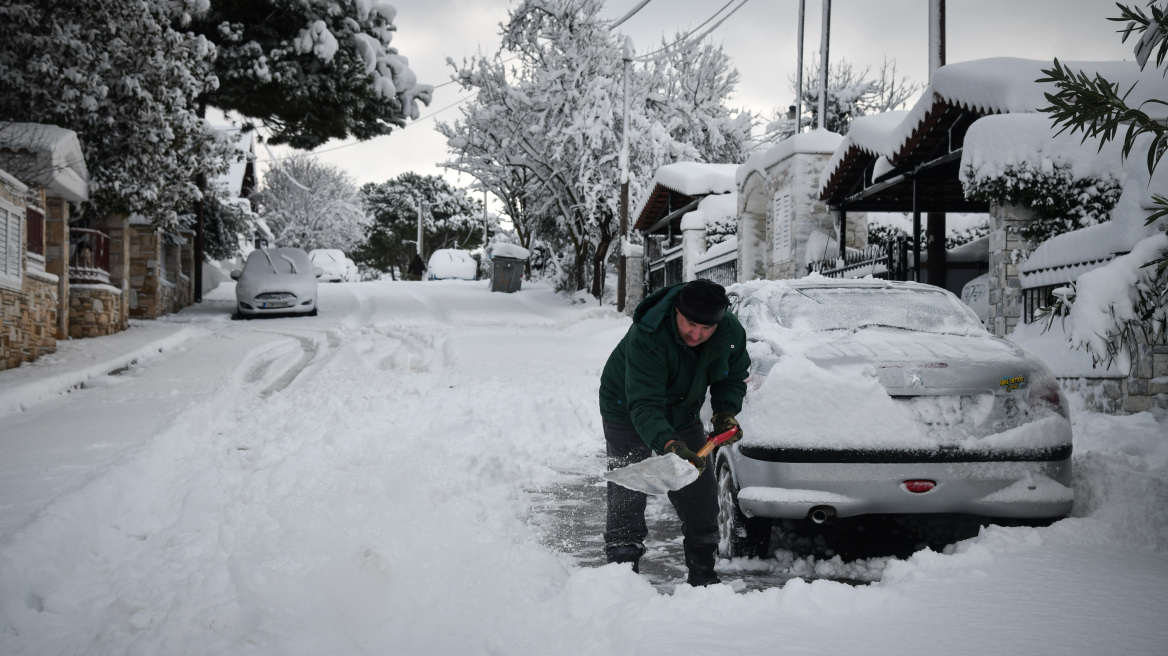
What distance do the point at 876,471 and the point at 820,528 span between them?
1236 mm

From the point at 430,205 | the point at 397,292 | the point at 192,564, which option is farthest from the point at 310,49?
the point at 430,205

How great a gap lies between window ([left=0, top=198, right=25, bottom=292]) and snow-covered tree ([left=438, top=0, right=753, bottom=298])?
16.3 m

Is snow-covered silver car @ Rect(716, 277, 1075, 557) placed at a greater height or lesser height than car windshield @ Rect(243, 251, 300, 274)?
lesser

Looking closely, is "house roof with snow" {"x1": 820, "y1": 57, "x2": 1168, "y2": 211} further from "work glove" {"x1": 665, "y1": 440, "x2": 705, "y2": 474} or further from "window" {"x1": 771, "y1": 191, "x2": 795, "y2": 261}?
"work glove" {"x1": 665, "y1": 440, "x2": 705, "y2": 474}

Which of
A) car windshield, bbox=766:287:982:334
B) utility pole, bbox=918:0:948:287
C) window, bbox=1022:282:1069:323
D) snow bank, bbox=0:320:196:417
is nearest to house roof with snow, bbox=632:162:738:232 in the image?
utility pole, bbox=918:0:948:287

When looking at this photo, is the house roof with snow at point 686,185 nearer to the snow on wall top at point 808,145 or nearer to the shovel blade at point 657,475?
the snow on wall top at point 808,145

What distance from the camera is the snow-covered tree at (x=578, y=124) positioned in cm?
2538

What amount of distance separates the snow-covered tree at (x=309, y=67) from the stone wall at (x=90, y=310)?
687 centimetres

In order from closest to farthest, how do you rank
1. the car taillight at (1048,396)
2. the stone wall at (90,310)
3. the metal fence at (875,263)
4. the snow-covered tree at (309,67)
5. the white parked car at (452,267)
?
the car taillight at (1048,396)
the metal fence at (875,263)
the stone wall at (90,310)
the snow-covered tree at (309,67)
the white parked car at (452,267)

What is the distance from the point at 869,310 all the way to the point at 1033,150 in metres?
4.60

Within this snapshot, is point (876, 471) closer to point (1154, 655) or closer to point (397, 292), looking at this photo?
point (1154, 655)

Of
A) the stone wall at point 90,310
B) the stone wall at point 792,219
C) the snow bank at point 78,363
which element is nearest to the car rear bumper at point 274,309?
the snow bank at point 78,363

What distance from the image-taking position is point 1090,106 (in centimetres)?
384

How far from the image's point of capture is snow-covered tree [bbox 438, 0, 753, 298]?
25.4m
